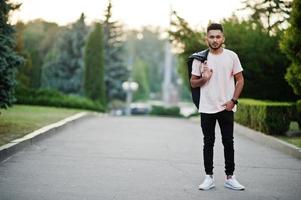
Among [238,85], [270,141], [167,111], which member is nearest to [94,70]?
[167,111]

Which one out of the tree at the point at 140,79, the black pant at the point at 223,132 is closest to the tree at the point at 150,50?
the tree at the point at 140,79

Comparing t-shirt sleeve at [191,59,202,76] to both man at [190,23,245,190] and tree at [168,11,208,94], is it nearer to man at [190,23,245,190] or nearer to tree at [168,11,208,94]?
man at [190,23,245,190]

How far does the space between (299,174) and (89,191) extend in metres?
3.25

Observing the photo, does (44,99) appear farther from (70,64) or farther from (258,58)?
(70,64)

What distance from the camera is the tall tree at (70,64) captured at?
43.8 metres

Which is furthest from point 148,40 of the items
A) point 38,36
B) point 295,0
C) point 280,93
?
point 295,0

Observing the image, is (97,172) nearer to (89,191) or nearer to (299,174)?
(89,191)

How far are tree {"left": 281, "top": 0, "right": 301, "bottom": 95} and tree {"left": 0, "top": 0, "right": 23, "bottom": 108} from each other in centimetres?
611

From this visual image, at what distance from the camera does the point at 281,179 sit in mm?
6379

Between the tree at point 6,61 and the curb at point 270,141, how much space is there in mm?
5699

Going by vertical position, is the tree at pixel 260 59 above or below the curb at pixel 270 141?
above

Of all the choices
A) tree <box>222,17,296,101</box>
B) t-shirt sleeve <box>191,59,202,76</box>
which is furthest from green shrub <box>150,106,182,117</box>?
t-shirt sleeve <box>191,59,202,76</box>

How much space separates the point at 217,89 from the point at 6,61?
608cm

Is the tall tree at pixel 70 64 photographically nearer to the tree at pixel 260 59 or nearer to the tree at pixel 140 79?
the tree at pixel 260 59
